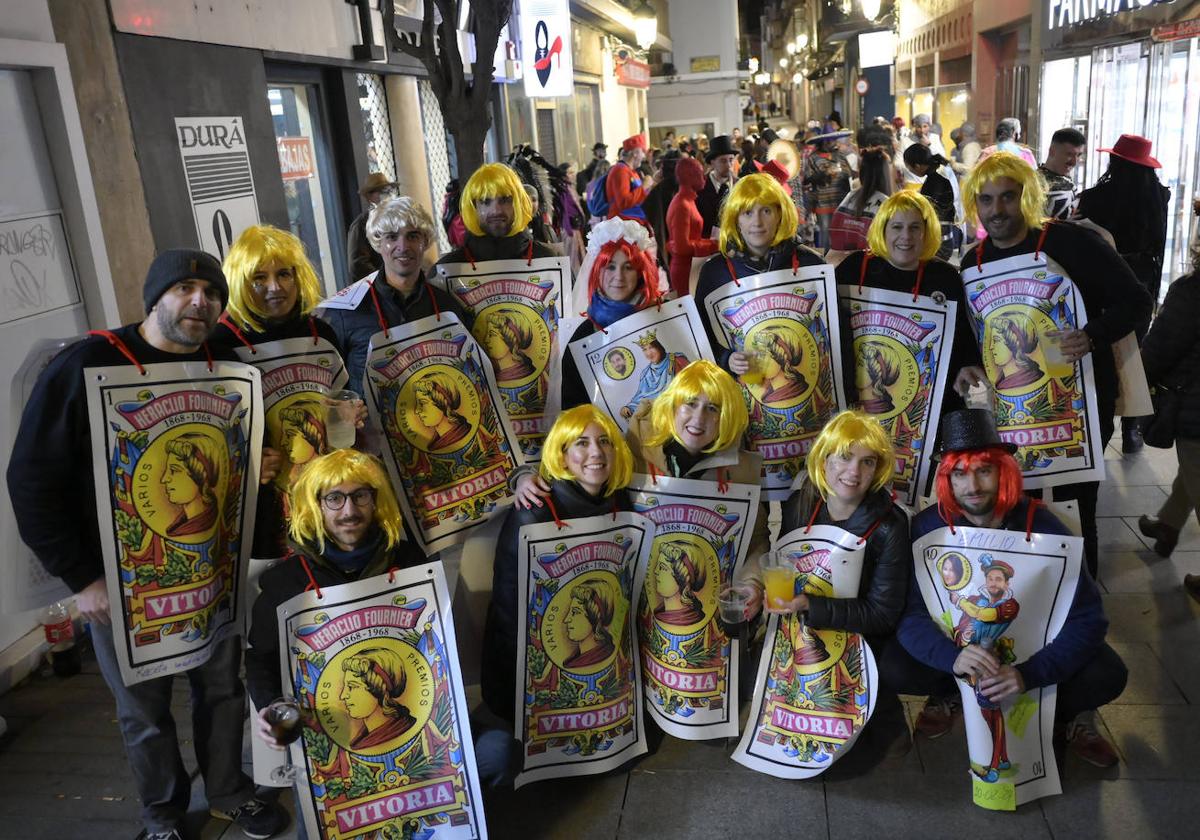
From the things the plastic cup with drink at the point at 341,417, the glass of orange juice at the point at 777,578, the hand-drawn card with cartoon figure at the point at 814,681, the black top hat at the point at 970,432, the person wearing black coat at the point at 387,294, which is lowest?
the hand-drawn card with cartoon figure at the point at 814,681

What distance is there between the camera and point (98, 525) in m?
2.71

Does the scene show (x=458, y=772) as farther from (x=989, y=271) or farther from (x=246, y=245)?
(x=989, y=271)

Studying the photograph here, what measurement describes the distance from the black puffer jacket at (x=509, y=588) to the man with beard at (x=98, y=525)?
768 millimetres

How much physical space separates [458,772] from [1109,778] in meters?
2.01

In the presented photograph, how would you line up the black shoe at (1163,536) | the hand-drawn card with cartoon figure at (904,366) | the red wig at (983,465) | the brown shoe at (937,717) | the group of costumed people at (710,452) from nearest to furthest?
the group of costumed people at (710,452) → the red wig at (983,465) → the brown shoe at (937,717) → the hand-drawn card with cartoon figure at (904,366) → the black shoe at (1163,536)

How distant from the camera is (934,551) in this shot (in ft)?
9.91

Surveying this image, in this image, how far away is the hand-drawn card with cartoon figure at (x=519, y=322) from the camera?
3744mm

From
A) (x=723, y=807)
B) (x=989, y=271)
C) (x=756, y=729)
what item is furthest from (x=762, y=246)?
(x=723, y=807)

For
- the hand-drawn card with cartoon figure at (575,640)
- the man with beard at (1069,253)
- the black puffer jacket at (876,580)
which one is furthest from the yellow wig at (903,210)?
the hand-drawn card with cartoon figure at (575,640)

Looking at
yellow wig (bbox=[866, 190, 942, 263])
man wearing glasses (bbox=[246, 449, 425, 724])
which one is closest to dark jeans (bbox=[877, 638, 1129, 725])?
yellow wig (bbox=[866, 190, 942, 263])

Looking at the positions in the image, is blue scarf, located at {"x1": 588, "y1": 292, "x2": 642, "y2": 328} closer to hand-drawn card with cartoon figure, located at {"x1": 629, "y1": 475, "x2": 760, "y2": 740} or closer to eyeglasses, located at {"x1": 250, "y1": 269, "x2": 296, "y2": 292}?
hand-drawn card with cartoon figure, located at {"x1": 629, "y1": 475, "x2": 760, "y2": 740}

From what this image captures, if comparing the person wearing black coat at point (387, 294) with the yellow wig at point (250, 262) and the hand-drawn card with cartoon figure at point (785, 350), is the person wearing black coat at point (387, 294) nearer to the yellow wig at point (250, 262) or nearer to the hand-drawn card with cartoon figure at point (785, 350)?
the yellow wig at point (250, 262)

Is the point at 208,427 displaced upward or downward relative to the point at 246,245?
downward

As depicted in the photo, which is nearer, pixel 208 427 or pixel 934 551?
pixel 208 427
